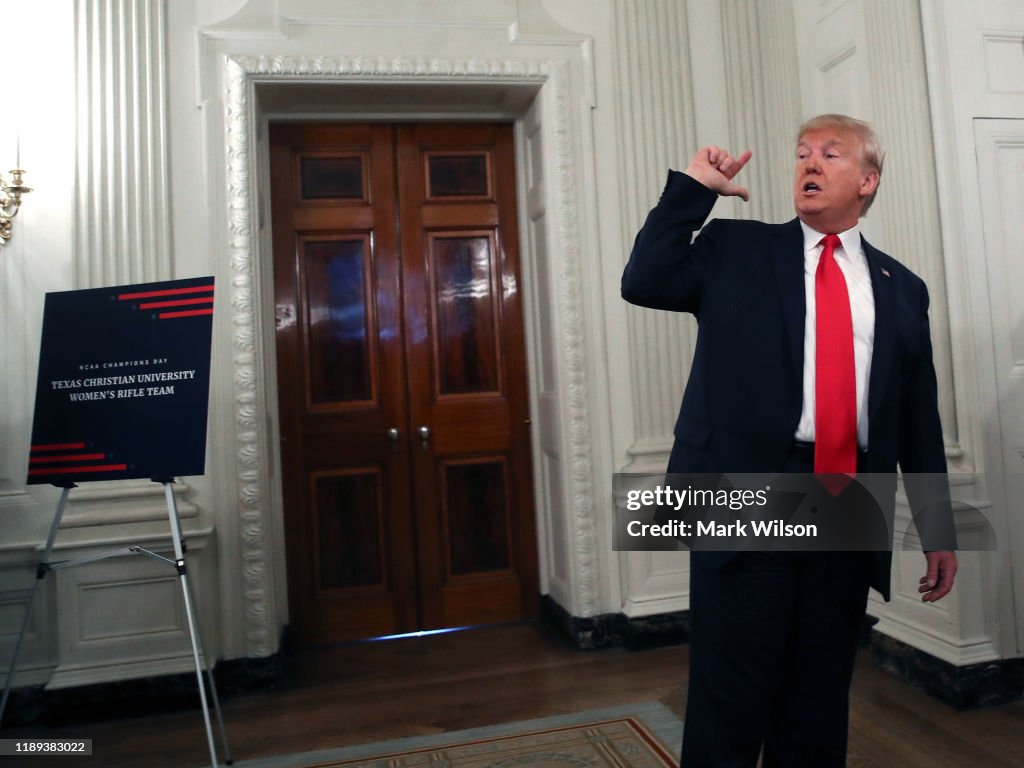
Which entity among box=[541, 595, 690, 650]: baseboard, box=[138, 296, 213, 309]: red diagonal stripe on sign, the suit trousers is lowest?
box=[541, 595, 690, 650]: baseboard

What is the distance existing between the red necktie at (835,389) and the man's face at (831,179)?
163 millimetres

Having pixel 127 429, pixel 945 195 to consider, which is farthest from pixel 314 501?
pixel 945 195

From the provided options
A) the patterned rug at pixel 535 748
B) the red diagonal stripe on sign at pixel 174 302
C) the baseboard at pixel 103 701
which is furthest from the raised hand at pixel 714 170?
the baseboard at pixel 103 701

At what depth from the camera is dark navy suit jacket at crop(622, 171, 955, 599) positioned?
4.84 feet

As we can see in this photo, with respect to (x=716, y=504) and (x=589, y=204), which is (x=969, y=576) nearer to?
(x=716, y=504)

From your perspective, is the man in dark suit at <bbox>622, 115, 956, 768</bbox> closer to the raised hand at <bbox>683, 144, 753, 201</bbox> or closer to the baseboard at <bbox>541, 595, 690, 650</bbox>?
the raised hand at <bbox>683, 144, 753, 201</bbox>

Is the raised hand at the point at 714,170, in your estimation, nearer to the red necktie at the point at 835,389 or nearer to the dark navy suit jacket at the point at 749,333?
the dark navy suit jacket at the point at 749,333

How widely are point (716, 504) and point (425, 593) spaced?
2.47m

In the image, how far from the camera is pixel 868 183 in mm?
1573

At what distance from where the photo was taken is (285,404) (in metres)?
3.61

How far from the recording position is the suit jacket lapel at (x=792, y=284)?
149 centimetres

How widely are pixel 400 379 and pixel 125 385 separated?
4.69 ft

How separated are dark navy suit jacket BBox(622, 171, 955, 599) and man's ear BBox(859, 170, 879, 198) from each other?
0.11m

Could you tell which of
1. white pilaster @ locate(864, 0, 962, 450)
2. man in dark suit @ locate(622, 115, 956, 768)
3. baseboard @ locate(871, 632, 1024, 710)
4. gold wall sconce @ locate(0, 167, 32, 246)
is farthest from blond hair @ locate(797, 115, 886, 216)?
gold wall sconce @ locate(0, 167, 32, 246)
